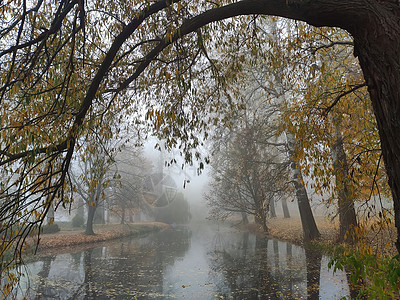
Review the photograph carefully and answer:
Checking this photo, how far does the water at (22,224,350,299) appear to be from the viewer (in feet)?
22.8

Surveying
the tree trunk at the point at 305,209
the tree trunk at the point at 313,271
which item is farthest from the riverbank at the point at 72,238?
the tree trunk at the point at 305,209

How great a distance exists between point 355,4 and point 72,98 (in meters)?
3.97

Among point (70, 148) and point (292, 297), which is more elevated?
point (70, 148)

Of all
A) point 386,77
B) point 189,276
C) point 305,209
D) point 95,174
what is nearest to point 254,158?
point 305,209

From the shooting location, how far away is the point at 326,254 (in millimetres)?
10820

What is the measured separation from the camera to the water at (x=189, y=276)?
6957mm

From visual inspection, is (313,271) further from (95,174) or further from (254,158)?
(254,158)

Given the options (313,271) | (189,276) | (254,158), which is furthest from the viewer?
(254,158)

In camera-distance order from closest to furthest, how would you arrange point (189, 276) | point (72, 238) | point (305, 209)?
point (189, 276), point (305, 209), point (72, 238)

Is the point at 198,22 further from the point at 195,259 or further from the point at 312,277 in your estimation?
the point at 195,259

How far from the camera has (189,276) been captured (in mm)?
8875

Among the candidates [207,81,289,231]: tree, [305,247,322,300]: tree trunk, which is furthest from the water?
[207,81,289,231]: tree

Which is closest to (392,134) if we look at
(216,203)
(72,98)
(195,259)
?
(72,98)

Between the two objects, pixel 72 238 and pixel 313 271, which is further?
pixel 72 238
